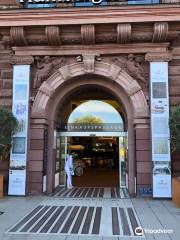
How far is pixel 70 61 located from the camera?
13.4 metres

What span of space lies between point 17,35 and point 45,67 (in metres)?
1.73

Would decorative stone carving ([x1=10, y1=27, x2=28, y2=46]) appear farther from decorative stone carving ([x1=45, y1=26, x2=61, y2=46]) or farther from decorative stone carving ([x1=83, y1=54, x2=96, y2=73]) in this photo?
decorative stone carving ([x1=83, y1=54, x2=96, y2=73])

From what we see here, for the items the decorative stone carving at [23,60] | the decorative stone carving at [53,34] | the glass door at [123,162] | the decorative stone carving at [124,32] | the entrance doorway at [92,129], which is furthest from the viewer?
the entrance doorway at [92,129]

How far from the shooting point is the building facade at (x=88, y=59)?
486 inches

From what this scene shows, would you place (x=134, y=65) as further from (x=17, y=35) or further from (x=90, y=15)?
(x=17, y=35)

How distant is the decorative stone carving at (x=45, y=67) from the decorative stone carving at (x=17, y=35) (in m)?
0.96

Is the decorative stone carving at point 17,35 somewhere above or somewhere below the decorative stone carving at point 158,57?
above

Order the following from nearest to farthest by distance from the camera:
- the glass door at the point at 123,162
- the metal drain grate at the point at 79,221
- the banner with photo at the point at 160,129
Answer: the metal drain grate at the point at 79,221
the banner with photo at the point at 160,129
the glass door at the point at 123,162

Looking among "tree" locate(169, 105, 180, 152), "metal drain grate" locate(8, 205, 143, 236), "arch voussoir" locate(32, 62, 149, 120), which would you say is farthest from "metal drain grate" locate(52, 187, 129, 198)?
"arch voussoir" locate(32, 62, 149, 120)

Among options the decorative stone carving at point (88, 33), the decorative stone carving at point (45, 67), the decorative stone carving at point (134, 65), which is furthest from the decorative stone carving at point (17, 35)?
the decorative stone carving at point (134, 65)

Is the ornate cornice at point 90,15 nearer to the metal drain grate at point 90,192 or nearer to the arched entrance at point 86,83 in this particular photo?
the arched entrance at point 86,83

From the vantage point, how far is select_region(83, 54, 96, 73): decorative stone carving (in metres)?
13.1

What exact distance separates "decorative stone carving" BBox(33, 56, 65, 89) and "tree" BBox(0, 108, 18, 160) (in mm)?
2034

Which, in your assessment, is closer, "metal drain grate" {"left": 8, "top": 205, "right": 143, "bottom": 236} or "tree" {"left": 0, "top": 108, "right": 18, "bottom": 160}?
"metal drain grate" {"left": 8, "top": 205, "right": 143, "bottom": 236}
